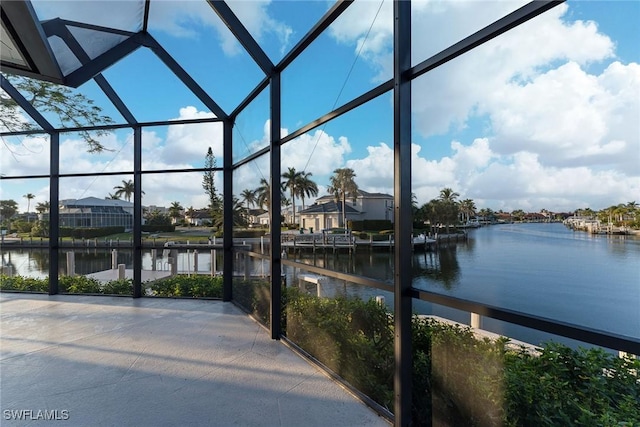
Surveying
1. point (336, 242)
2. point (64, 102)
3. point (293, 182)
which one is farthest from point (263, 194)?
point (64, 102)

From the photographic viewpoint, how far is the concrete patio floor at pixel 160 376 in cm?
246

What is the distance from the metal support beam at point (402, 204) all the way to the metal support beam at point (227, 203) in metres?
4.16

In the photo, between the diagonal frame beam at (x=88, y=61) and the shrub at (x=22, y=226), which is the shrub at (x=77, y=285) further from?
the diagonal frame beam at (x=88, y=61)

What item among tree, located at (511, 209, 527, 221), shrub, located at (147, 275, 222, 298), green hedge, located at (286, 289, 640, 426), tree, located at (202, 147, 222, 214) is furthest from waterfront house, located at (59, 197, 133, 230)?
tree, located at (511, 209, 527, 221)

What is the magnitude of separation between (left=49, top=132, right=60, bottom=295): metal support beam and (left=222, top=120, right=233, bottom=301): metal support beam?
11.1ft

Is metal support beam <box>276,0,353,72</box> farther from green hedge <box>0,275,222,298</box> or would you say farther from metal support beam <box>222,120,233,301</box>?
green hedge <box>0,275,222,298</box>

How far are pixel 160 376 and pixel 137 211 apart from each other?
3.84m

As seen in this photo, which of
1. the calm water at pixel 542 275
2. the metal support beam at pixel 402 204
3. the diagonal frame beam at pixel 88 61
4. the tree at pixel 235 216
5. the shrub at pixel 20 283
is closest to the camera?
the calm water at pixel 542 275

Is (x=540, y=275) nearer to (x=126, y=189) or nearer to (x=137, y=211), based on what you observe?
(x=137, y=211)

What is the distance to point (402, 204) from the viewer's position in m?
2.16

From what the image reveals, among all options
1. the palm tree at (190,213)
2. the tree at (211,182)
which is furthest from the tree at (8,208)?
the tree at (211,182)

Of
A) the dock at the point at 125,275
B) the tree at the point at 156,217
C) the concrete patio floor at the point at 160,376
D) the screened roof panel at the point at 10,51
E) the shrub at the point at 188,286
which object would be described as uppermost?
the screened roof panel at the point at 10,51

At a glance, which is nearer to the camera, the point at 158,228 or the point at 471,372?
the point at 471,372

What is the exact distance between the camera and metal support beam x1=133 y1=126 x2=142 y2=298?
19.7 feet
